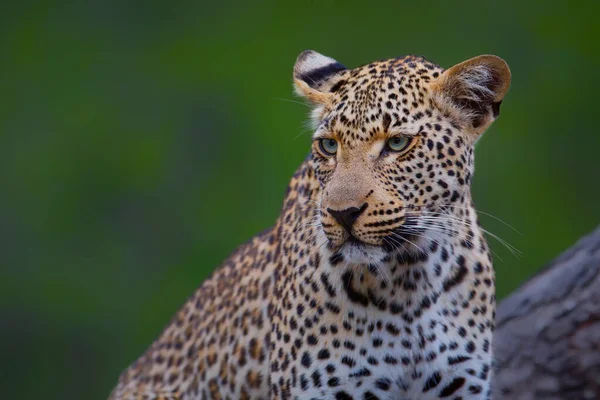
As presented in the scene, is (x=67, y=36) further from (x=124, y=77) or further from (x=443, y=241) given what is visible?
(x=443, y=241)

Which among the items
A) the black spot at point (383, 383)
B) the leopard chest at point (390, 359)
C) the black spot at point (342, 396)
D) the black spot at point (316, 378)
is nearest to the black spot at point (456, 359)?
the leopard chest at point (390, 359)

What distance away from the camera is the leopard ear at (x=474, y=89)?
4680 mm

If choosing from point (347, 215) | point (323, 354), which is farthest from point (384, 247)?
point (323, 354)

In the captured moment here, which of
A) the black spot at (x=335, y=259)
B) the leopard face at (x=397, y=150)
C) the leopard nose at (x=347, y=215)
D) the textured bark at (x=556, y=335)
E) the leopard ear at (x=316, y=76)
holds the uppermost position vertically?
the leopard ear at (x=316, y=76)

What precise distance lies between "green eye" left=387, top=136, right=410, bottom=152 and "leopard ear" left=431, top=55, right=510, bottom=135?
281 mm

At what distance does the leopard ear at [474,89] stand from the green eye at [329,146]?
55cm

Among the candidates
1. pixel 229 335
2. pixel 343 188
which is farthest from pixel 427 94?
pixel 229 335

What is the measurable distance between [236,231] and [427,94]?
299 inches

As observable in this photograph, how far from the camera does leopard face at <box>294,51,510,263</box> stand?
4500 millimetres

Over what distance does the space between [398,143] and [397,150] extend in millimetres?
35

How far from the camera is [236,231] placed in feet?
39.8

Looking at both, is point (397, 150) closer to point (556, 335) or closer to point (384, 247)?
point (384, 247)

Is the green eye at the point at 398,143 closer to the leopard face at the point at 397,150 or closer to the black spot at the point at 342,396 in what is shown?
the leopard face at the point at 397,150

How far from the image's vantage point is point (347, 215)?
4461 mm
